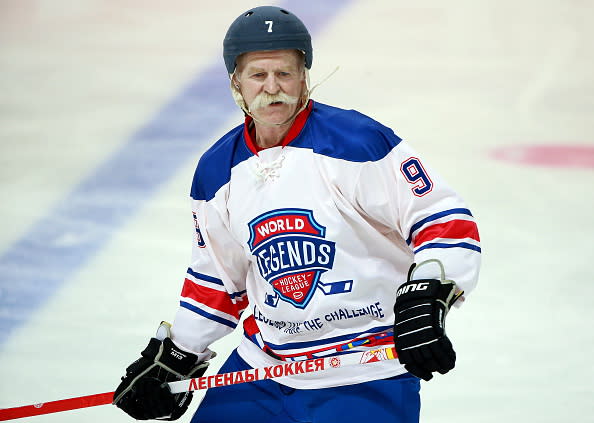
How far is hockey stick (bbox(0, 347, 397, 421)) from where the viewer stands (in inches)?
91.6

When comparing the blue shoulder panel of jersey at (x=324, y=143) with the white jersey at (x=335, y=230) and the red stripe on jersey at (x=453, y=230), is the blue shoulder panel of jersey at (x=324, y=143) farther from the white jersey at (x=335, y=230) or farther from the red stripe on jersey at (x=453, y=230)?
the red stripe on jersey at (x=453, y=230)

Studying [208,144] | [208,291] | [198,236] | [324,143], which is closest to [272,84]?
[324,143]

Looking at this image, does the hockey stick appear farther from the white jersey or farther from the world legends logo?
the world legends logo

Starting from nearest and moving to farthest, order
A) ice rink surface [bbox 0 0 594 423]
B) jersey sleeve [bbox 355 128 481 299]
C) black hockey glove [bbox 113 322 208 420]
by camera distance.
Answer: jersey sleeve [bbox 355 128 481 299] → black hockey glove [bbox 113 322 208 420] → ice rink surface [bbox 0 0 594 423]

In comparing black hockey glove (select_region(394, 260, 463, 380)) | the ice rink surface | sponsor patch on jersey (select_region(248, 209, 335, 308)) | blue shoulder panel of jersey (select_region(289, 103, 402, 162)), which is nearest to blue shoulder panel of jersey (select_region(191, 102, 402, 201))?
blue shoulder panel of jersey (select_region(289, 103, 402, 162))

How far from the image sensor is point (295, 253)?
2.39 metres

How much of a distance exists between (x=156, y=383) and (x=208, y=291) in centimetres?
26

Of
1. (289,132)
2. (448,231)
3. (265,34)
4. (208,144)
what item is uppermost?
(208,144)

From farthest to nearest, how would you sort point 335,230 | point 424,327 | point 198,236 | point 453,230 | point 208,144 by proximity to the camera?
point 208,144
point 198,236
point 335,230
point 453,230
point 424,327

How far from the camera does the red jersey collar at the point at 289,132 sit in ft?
8.03

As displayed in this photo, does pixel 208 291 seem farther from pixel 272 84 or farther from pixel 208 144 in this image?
pixel 208 144

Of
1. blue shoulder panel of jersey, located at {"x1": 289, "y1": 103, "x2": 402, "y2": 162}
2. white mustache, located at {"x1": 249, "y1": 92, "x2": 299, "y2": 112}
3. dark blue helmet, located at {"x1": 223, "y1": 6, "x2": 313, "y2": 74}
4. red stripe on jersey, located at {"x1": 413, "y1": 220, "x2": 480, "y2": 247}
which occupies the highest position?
dark blue helmet, located at {"x1": 223, "y1": 6, "x2": 313, "y2": 74}

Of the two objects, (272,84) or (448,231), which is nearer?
(448,231)

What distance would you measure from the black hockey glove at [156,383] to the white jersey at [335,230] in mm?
212
